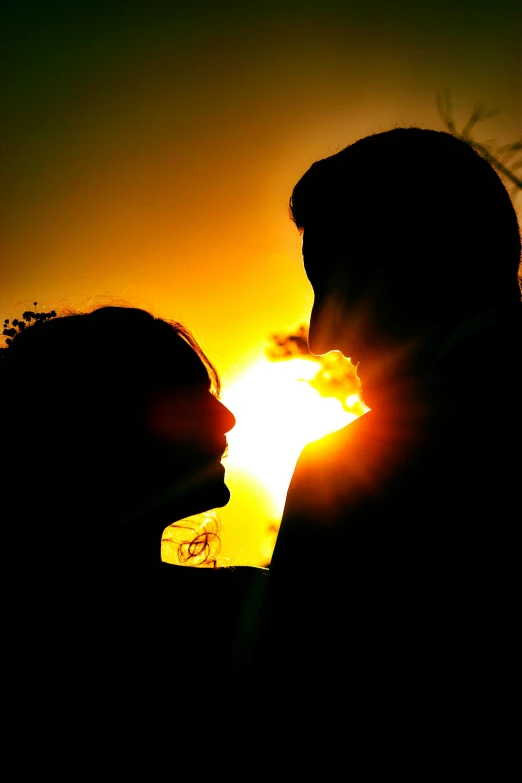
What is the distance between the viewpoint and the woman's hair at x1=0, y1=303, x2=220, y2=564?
2092 millimetres

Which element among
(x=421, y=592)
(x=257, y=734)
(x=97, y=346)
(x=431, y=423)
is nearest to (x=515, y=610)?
(x=421, y=592)

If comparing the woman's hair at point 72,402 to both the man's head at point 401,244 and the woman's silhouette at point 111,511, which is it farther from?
the man's head at point 401,244

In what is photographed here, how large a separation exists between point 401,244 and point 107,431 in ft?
4.25

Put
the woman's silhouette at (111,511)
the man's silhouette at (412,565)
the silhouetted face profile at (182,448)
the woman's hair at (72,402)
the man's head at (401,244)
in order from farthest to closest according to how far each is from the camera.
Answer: the silhouetted face profile at (182,448) < the woman's hair at (72,402) < the woman's silhouette at (111,511) < the man's head at (401,244) < the man's silhouette at (412,565)

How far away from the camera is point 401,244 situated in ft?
5.59

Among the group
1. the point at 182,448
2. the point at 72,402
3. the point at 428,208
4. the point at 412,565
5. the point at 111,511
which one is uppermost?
the point at 428,208

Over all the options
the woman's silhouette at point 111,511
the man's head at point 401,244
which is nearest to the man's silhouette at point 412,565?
the man's head at point 401,244

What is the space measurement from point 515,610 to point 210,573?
53.9 inches

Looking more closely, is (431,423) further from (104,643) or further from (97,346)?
(97,346)

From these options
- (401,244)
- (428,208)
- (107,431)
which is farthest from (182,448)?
(428,208)

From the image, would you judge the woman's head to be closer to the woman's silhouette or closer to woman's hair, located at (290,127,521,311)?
the woman's silhouette

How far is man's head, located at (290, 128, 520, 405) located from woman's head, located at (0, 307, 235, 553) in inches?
26.6

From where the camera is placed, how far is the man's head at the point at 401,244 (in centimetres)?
154

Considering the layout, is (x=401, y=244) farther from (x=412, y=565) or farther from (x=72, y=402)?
(x=72, y=402)
